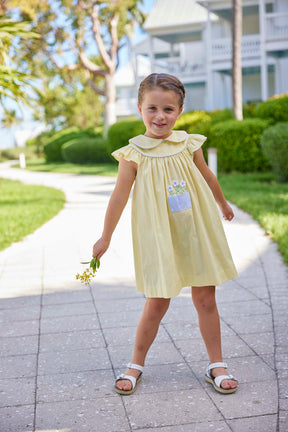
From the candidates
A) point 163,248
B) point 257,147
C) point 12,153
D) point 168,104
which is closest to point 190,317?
point 163,248

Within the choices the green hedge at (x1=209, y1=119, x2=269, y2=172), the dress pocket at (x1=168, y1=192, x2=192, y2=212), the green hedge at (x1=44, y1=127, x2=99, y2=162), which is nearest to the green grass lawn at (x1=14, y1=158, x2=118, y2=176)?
the green hedge at (x1=44, y1=127, x2=99, y2=162)

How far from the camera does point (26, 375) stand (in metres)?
3.28

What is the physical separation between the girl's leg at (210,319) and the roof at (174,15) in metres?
26.6

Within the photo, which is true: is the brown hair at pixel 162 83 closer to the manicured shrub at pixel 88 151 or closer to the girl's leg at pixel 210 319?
the girl's leg at pixel 210 319

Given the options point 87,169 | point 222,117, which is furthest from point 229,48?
point 222,117

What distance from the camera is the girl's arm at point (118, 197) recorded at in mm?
2896

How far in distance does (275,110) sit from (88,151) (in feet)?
42.9

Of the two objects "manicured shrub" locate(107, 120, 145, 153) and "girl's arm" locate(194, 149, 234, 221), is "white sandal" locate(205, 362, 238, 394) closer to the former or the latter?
"girl's arm" locate(194, 149, 234, 221)

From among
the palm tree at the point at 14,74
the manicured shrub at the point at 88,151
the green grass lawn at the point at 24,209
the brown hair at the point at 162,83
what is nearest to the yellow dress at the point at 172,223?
the brown hair at the point at 162,83

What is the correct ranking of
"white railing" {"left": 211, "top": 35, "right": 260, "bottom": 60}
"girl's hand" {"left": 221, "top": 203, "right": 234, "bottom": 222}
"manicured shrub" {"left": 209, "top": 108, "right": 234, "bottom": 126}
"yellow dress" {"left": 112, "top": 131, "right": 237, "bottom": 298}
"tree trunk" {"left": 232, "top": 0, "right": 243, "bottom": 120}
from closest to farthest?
"yellow dress" {"left": 112, "top": 131, "right": 237, "bottom": 298}
"girl's hand" {"left": 221, "top": 203, "right": 234, "bottom": 222}
"tree trunk" {"left": 232, "top": 0, "right": 243, "bottom": 120}
"manicured shrub" {"left": 209, "top": 108, "right": 234, "bottom": 126}
"white railing" {"left": 211, "top": 35, "right": 260, "bottom": 60}

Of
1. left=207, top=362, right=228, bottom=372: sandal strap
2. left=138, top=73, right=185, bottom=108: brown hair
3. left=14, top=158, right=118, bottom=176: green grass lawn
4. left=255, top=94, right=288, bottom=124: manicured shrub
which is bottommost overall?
left=14, top=158, right=118, bottom=176: green grass lawn

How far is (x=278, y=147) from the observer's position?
1173cm

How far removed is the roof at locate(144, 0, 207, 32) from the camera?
92.5 ft

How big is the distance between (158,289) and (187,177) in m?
0.56
